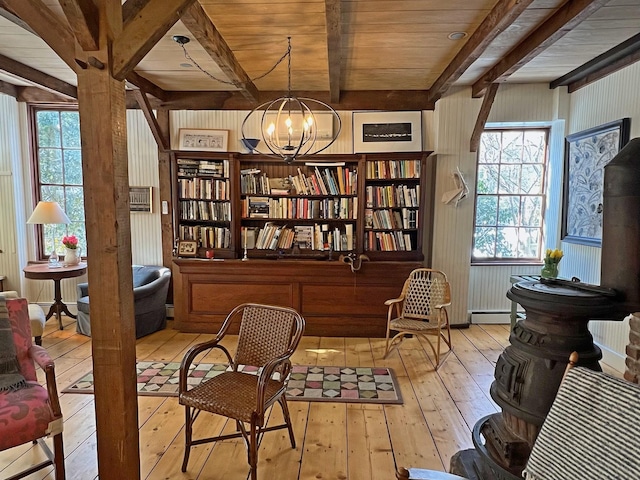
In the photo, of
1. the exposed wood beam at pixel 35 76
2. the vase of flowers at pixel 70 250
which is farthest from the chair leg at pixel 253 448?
the exposed wood beam at pixel 35 76

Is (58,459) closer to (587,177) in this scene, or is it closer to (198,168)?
(198,168)

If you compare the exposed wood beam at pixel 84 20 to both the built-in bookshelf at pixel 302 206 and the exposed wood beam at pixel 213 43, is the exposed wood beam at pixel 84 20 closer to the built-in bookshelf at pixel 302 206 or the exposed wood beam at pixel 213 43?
the exposed wood beam at pixel 213 43

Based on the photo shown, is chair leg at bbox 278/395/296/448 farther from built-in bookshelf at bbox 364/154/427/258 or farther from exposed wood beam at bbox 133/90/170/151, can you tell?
exposed wood beam at bbox 133/90/170/151

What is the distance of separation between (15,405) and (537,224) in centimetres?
504

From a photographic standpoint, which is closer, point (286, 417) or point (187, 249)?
point (286, 417)

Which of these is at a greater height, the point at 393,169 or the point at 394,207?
the point at 393,169

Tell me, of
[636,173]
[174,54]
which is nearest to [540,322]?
[636,173]

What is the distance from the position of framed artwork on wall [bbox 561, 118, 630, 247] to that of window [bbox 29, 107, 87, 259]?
5.45 meters

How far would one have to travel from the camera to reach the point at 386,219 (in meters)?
4.38

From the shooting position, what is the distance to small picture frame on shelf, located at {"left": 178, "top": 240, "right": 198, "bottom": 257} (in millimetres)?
4453

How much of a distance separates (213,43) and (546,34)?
2.25 meters

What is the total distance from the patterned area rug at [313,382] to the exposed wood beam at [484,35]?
2597 millimetres

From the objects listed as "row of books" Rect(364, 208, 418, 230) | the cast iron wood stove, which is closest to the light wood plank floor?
the cast iron wood stove

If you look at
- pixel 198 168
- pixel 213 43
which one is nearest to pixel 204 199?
pixel 198 168
